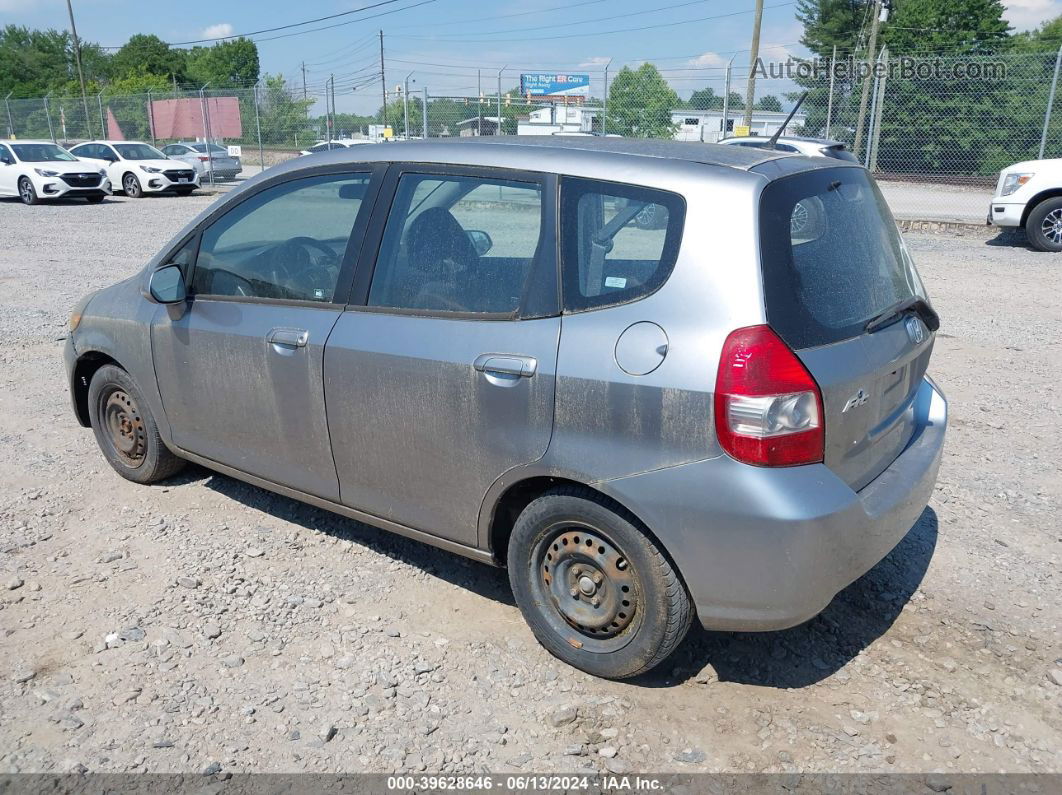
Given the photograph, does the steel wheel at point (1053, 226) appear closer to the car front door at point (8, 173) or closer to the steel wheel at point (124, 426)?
the steel wheel at point (124, 426)

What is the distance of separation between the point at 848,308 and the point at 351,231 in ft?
6.37

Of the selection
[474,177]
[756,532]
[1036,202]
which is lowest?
[756,532]

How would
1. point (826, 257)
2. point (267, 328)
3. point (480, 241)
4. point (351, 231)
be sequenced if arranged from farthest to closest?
point (267, 328), point (351, 231), point (480, 241), point (826, 257)

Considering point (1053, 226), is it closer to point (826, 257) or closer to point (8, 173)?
point (826, 257)

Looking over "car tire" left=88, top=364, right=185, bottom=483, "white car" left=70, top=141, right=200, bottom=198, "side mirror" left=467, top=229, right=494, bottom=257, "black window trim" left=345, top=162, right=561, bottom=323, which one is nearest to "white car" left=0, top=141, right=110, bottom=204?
"white car" left=70, top=141, right=200, bottom=198

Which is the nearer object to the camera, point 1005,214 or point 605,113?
point 1005,214

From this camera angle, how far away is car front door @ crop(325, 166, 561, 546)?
3039mm

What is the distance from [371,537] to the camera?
4.25m

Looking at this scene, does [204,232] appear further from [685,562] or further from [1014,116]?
[1014,116]

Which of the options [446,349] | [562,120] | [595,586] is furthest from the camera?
[562,120]

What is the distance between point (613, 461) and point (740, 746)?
1.00 metres

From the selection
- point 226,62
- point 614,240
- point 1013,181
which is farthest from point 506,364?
point 226,62

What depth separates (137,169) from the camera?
24.5 m

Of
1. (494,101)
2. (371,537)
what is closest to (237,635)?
(371,537)
